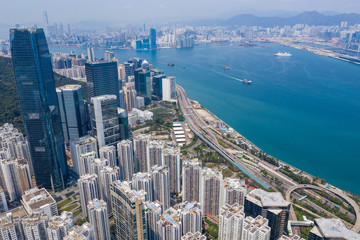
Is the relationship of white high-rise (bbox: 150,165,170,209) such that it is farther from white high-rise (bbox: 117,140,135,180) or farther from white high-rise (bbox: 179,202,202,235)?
white high-rise (bbox: 117,140,135,180)

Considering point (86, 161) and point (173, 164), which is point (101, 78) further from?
point (173, 164)

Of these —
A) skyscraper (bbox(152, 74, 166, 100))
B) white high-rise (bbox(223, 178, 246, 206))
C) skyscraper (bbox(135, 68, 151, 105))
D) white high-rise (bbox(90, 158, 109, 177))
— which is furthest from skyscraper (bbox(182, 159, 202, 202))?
skyscraper (bbox(152, 74, 166, 100))

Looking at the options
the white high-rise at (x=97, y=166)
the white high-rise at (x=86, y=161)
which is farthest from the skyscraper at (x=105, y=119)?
the white high-rise at (x=97, y=166)

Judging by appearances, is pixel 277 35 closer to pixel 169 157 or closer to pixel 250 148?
pixel 250 148

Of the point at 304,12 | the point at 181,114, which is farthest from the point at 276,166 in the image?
the point at 304,12

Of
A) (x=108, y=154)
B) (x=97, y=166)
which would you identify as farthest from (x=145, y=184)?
(x=108, y=154)

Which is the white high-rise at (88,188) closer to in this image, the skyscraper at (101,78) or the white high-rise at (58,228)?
the white high-rise at (58,228)
